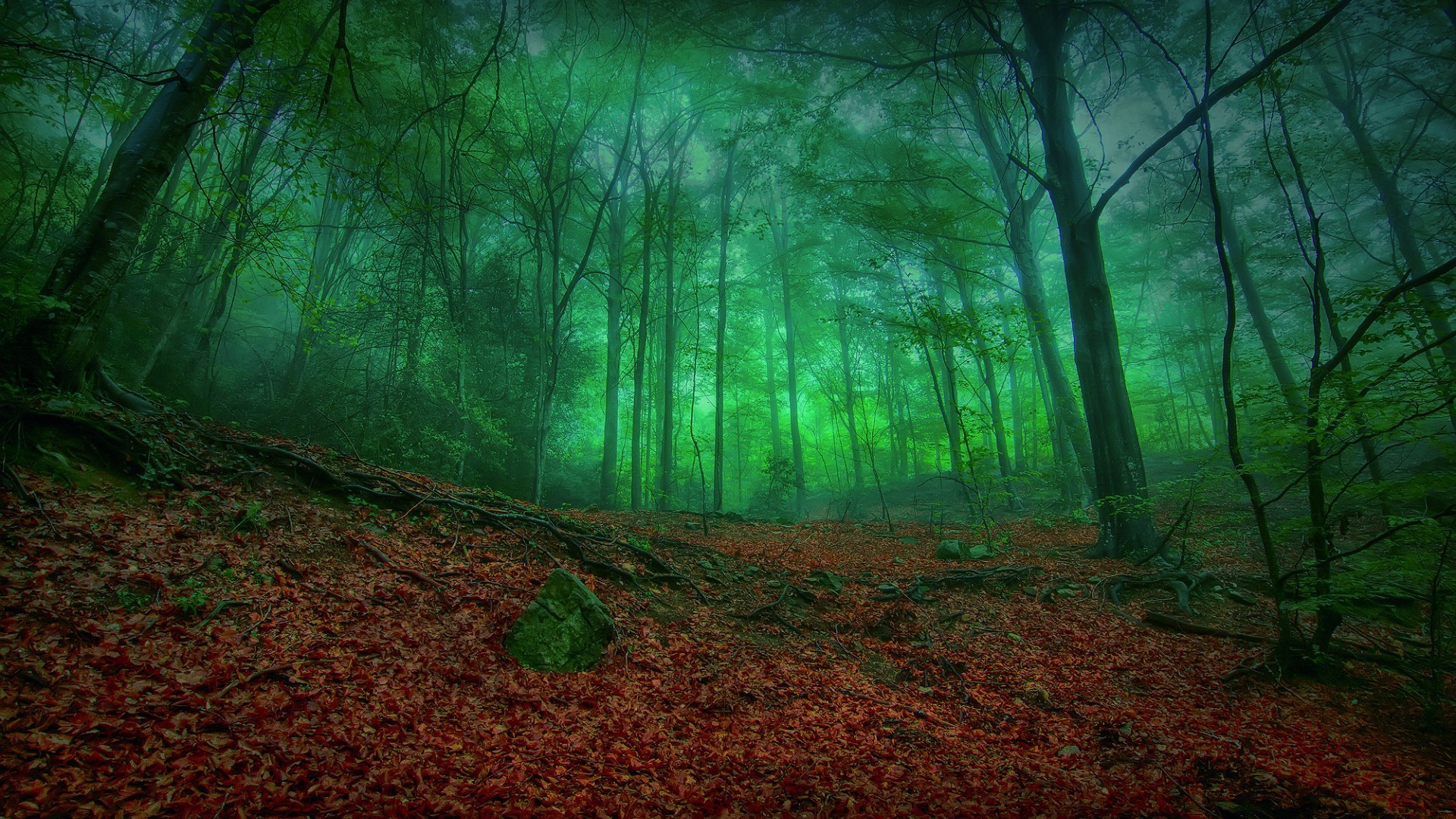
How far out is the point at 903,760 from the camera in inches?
122

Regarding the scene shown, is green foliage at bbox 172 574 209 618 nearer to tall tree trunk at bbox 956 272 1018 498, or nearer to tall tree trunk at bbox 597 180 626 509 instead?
tall tree trunk at bbox 956 272 1018 498

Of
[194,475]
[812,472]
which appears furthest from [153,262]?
[812,472]

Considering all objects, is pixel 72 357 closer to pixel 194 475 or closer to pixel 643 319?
pixel 194 475

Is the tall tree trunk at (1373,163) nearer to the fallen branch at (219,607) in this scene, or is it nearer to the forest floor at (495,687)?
the forest floor at (495,687)

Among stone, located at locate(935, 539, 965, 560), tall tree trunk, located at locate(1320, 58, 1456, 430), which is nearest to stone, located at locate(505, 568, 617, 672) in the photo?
stone, located at locate(935, 539, 965, 560)

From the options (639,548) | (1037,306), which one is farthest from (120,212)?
(1037,306)

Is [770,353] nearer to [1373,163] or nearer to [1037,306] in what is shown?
[1037,306]

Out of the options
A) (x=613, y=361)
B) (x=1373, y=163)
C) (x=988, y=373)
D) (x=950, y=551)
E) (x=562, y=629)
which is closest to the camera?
(x=562, y=629)

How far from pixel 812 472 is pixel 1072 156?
87.9 ft

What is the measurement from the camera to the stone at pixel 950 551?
26.5 ft

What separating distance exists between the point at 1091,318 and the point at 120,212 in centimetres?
1099

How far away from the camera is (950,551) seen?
26.6ft

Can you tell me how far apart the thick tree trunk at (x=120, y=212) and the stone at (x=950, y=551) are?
10.2 meters

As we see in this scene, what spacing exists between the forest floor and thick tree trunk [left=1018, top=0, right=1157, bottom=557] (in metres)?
1.73
